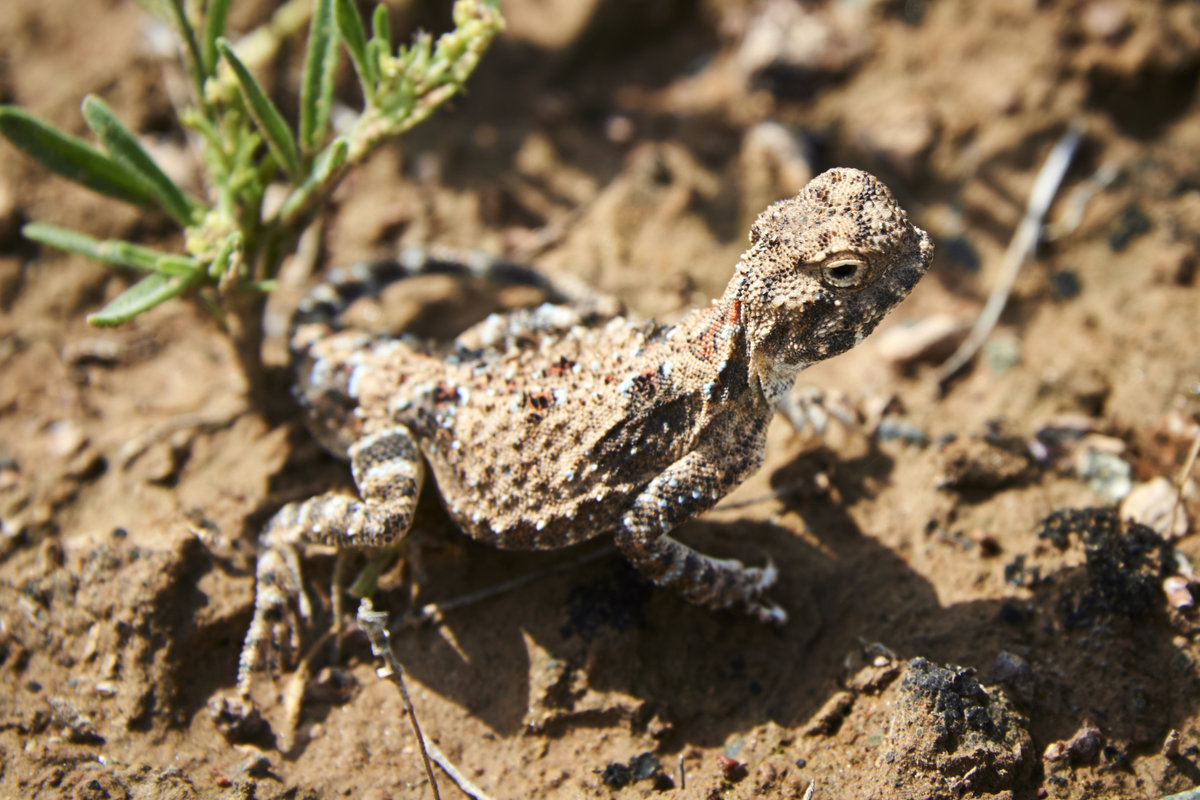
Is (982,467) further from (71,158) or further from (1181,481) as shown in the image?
(71,158)

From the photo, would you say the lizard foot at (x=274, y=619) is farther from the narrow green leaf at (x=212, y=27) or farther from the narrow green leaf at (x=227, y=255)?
the narrow green leaf at (x=212, y=27)

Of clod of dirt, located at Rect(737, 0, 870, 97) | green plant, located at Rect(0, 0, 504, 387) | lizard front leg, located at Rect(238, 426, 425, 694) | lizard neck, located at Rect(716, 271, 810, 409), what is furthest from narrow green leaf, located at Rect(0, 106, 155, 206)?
clod of dirt, located at Rect(737, 0, 870, 97)

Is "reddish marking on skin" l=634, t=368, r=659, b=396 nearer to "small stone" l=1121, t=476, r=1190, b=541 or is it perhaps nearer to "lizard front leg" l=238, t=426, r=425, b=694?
"lizard front leg" l=238, t=426, r=425, b=694

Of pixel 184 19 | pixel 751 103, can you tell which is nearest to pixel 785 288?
pixel 184 19

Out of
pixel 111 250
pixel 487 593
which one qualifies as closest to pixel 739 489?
pixel 487 593

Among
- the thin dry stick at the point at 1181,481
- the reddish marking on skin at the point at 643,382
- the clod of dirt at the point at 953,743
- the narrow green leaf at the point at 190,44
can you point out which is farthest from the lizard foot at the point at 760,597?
the narrow green leaf at the point at 190,44

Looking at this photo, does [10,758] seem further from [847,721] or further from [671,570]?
[847,721]
